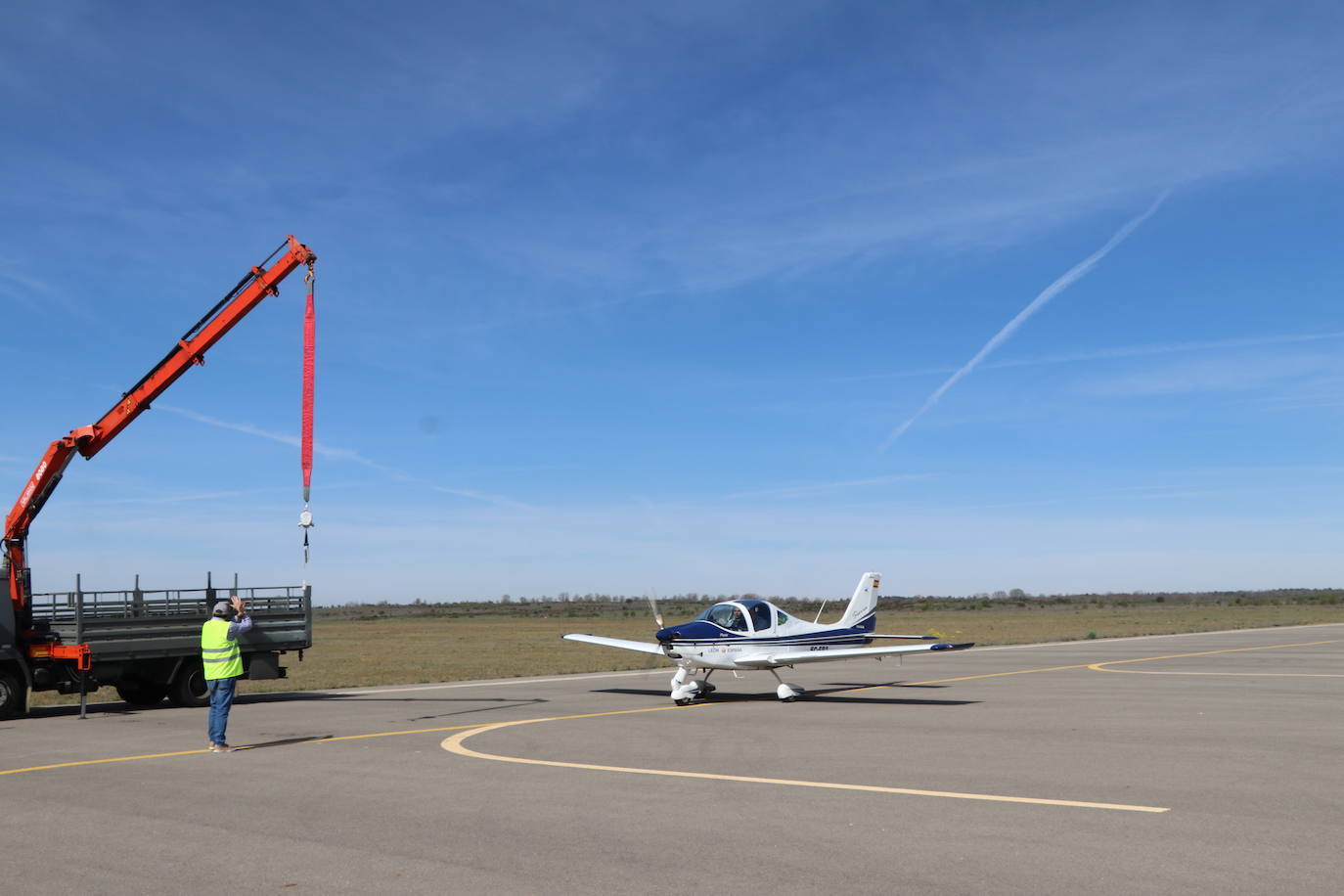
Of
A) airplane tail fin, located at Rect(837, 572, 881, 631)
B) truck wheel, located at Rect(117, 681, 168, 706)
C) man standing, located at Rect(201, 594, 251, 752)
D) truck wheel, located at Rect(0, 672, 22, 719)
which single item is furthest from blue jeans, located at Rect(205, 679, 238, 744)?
airplane tail fin, located at Rect(837, 572, 881, 631)

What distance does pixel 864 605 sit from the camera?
2595 cm

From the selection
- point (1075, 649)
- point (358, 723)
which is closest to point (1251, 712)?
point (358, 723)

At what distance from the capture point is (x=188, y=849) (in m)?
8.68

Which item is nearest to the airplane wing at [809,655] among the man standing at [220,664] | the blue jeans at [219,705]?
the man standing at [220,664]

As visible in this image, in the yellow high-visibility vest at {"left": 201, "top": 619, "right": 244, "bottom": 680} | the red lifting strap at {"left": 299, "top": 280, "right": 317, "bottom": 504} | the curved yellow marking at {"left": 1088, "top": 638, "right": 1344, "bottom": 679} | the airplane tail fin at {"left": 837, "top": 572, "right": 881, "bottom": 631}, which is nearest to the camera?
the yellow high-visibility vest at {"left": 201, "top": 619, "right": 244, "bottom": 680}

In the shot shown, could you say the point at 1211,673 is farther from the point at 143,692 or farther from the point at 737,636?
the point at 143,692

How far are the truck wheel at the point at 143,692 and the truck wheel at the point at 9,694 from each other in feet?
8.17

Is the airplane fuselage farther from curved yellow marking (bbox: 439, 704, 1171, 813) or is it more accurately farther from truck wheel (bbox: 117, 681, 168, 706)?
truck wheel (bbox: 117, 681, 168, 706)

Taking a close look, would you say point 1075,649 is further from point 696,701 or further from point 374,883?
point 374,883

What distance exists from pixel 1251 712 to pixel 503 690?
15.1 m

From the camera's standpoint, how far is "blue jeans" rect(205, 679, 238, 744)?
1455 centimetres

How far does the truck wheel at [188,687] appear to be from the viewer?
2166cm

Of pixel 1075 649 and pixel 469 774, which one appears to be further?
pixel 1075 649

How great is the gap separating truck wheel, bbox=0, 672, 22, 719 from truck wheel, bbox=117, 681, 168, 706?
2492 mm
